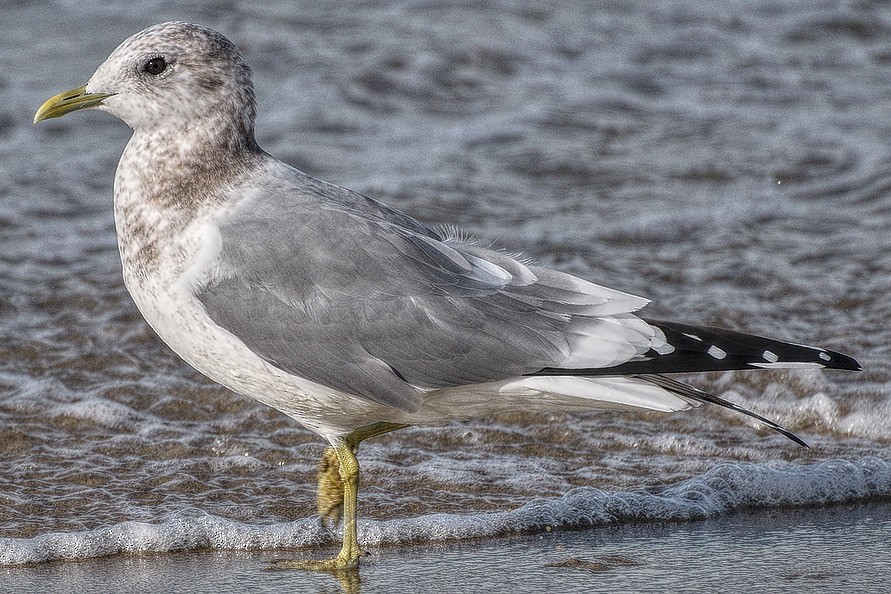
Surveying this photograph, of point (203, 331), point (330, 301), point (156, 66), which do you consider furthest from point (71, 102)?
point (330, 301)

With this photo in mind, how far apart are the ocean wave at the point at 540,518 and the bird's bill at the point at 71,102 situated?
1341 mm

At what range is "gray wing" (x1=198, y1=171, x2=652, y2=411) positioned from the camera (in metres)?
3.83

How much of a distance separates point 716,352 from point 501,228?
167 inches

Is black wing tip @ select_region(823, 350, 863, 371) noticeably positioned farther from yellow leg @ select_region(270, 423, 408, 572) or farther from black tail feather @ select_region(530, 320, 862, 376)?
yellow leg @ select_region(270, 423, 408, 572)

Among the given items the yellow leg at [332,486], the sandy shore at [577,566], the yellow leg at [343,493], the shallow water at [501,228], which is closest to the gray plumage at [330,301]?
the yellow leg at [343,493]

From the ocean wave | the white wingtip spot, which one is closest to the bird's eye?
the ocean wave

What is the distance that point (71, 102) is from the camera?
4.11 metres

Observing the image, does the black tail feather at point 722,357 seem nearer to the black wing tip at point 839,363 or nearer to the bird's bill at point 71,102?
the black wing tip at point 839,363

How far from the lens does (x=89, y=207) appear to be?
8.14 m

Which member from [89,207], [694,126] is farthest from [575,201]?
[89,207]

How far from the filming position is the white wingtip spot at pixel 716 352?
3723 mm

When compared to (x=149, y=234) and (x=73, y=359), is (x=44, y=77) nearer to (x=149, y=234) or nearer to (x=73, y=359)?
(x=73, y=359)

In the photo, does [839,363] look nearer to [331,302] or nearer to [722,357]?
[722,357]

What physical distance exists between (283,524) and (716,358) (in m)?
1.61
